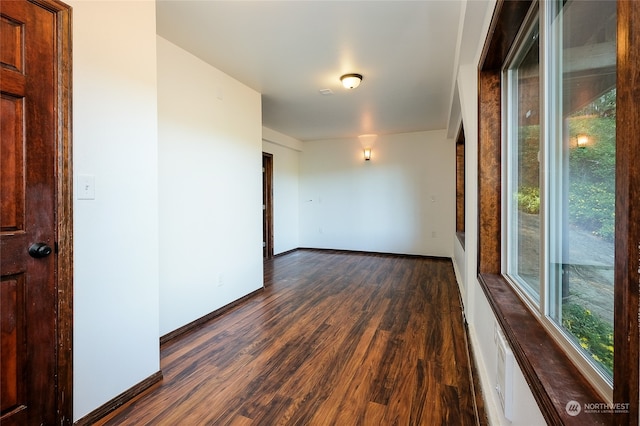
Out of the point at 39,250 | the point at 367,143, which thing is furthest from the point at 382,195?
the point at 39,250

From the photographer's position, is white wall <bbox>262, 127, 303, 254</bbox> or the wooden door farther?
white wall <bbox>262, 127, 303, 254</bbox>

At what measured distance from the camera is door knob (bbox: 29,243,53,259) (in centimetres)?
130

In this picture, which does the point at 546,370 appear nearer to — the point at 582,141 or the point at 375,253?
the point at 582,141

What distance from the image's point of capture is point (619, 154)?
0.55 m

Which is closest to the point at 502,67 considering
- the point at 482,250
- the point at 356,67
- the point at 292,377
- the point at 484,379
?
the point at 482,250

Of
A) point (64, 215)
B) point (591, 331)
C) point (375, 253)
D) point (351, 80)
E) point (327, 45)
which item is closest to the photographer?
point (591, 331)

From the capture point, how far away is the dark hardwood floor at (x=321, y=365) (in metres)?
1.56

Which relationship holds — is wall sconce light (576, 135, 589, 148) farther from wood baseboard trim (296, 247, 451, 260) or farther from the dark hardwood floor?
wood baseboard trim (296, 247, 451, 260)

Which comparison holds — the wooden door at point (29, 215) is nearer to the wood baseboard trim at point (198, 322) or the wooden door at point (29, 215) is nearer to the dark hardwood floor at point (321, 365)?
the dark hardwood floor at point (321, 365)

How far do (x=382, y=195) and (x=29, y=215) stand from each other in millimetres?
5317

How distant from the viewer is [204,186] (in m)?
2.75

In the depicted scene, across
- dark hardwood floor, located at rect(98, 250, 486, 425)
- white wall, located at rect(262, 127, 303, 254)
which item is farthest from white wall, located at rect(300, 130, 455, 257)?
dark hardwood floor, located at rect(98, 250, 486, 425)

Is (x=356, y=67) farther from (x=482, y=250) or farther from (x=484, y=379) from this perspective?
(x=484, y=379)

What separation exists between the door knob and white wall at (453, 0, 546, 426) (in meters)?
2.03
